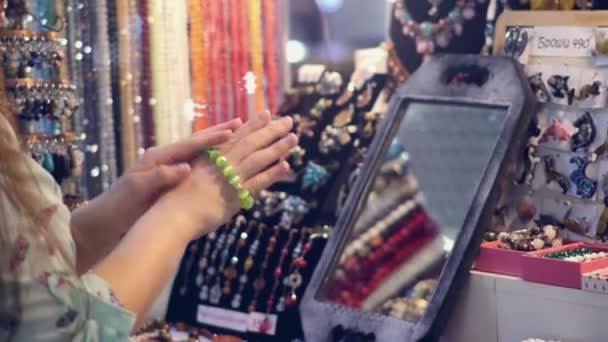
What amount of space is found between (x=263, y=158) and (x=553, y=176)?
76 cm

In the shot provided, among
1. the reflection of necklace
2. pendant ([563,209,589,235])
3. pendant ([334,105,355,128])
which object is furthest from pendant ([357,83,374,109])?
pendant ([563,209,589,235])

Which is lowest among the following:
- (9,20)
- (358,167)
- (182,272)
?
(182,272)

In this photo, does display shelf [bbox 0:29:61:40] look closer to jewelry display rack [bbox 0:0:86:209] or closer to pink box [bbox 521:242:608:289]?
jewelry display rack [bbox 0:0:86:209]

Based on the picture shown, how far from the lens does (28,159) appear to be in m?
0.85

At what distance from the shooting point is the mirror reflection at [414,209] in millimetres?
1574

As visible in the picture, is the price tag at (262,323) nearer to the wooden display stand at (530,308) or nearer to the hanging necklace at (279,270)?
the hanging necklace at (279,270)

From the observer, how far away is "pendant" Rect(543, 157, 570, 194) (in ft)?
5.19

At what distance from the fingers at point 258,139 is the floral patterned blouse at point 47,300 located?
0.23 metres

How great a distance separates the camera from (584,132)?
1548mm

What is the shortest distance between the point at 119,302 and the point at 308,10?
1.30m

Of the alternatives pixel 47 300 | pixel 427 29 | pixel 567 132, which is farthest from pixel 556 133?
pixel 47 300

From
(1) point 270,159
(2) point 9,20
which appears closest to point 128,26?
(2) point 9,20

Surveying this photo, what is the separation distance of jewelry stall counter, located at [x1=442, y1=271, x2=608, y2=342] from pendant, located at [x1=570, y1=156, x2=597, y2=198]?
0.68ft

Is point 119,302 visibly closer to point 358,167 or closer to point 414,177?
point 414,177
